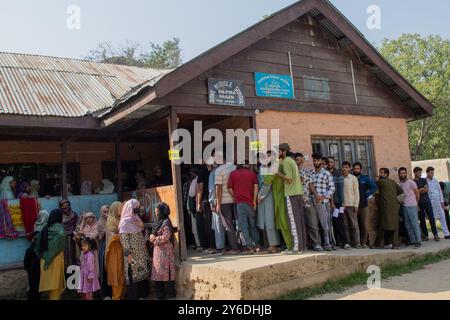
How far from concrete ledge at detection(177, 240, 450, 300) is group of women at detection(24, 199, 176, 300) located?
16.4 inches

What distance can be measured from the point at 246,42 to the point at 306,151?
2.44 metres

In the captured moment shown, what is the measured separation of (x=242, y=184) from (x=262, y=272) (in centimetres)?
174

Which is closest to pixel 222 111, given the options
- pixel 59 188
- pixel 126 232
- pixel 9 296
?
pixel 126 232

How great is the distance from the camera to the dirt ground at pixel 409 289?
5.18m

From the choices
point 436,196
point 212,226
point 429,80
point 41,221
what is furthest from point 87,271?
point 429,80

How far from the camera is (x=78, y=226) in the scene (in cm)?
690

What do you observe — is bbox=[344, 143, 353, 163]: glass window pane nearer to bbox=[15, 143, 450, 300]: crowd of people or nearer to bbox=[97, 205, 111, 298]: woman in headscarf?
bbox=[15, 143, 450, 300]: crowd of people

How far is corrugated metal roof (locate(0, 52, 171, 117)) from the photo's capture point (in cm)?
723

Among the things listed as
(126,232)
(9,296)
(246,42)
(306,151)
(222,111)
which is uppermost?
(246,42)

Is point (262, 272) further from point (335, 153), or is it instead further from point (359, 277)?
point (335, 153)

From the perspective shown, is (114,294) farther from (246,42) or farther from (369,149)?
(369,149)

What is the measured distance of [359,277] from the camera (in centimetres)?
624

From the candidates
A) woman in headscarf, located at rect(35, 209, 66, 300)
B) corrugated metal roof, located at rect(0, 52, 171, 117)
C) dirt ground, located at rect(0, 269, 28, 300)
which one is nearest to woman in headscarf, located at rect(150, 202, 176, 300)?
woman in headscarf, located at rect(35, 209, 66, 300)
